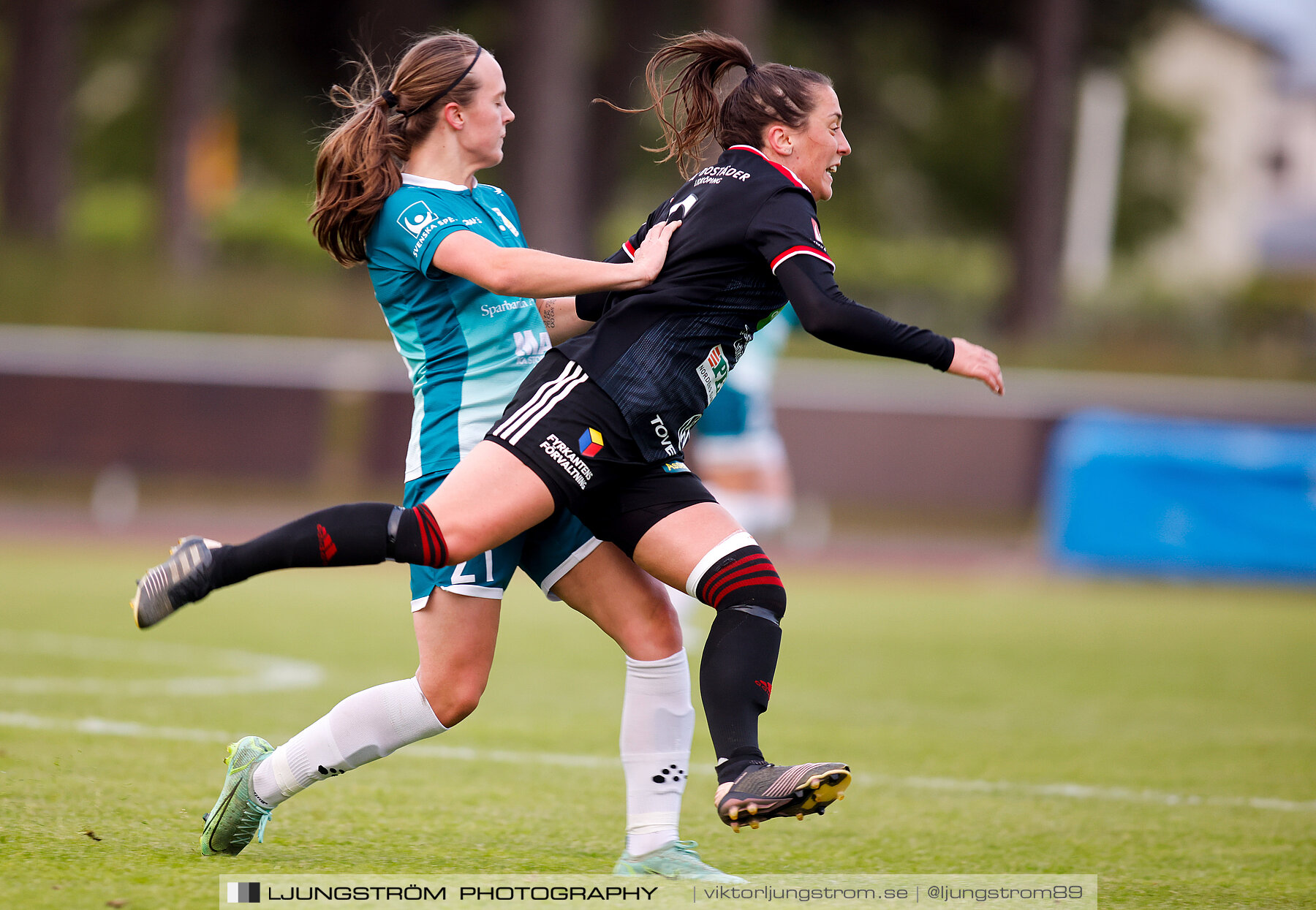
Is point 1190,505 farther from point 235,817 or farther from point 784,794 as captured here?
point 235,817

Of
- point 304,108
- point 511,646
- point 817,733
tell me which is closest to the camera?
point 817,733

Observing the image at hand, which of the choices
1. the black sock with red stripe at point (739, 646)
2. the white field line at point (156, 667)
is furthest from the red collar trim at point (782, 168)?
the white field line at point (156, 667)

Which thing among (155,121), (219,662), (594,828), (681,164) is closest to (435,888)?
(594,828)

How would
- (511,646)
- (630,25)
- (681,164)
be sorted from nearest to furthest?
(681,164) → (511,646) → (630,25)

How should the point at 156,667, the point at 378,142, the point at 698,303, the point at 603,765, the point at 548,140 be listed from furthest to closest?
the point at 548,140 < the point at 156,667 < the point at 603,765 < the point at 378,142 < the point at 698,303

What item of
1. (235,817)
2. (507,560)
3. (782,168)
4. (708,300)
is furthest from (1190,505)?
(235,817)

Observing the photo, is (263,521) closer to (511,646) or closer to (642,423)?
(511,646)

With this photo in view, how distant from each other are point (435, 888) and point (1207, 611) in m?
9.25

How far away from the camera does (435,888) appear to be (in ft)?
11.5

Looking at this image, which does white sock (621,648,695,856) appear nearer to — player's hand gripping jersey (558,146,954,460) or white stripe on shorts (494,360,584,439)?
player's hand gripping jersey (558,146,954,460)

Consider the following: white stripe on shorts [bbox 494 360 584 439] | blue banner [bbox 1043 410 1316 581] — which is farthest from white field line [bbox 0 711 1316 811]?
blue banner [bbox 1043 410 1316 581]

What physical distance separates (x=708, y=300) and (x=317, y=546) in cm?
109

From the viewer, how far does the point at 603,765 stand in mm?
5523

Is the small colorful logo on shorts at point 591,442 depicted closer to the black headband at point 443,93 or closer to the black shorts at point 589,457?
the black shorts at point 589,457
